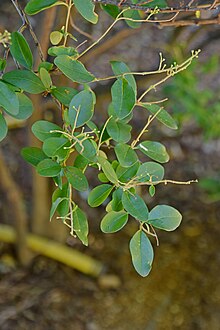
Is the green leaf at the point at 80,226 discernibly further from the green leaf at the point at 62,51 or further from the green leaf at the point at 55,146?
the green leaf at the point at 62,51

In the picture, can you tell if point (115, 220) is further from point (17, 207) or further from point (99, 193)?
point (17, 207)

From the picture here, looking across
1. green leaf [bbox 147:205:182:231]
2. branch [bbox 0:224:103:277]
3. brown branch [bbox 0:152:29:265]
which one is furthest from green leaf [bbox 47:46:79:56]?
branch [bbox 0:224:103:277]

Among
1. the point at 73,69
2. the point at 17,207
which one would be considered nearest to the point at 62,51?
the point at 73,69

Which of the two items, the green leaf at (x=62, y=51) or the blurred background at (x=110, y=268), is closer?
the green leaf at (x=62, y=51)

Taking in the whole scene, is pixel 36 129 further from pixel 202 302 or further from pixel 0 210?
pixel 0 210

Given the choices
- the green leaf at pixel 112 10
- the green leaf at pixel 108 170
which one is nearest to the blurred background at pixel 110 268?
the green leaf at pixel 112 10

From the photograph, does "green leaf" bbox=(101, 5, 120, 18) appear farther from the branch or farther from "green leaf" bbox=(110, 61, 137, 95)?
the branch

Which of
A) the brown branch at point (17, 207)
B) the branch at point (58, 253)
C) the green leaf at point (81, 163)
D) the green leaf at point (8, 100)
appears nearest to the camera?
the green leaf at point (8, 100)
